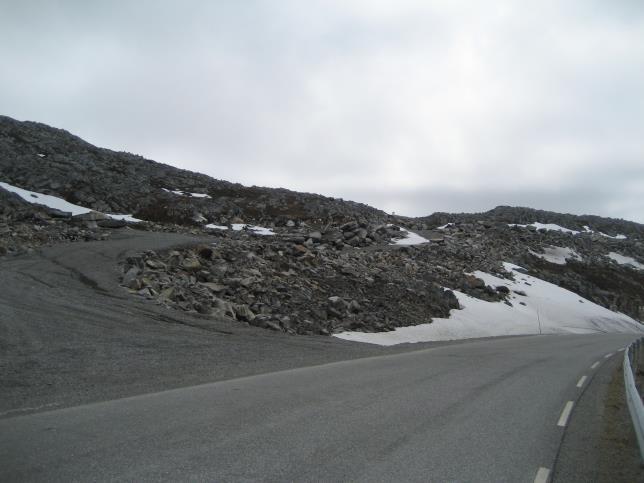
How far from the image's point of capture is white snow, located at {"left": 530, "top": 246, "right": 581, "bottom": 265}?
69250mm

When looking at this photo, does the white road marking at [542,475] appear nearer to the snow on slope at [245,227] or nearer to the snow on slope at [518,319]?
the snow on slope at [518,319]

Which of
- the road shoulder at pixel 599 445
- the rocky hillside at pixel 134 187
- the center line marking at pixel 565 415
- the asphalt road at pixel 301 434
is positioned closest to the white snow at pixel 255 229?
the rocky hillside at pixel 134 187

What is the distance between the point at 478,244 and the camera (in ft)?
210

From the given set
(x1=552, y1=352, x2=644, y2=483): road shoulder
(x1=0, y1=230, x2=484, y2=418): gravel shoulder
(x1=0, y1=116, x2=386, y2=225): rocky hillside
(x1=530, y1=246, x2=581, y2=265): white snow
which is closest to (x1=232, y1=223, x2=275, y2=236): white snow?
(x1=0, y1=116, x2=386, y2=225): rocky hillside

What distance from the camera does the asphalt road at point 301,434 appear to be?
493 cm

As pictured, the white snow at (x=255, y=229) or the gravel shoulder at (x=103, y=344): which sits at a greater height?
the white snow at (x=255, y=229)

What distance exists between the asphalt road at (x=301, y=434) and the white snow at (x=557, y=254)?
66548mm

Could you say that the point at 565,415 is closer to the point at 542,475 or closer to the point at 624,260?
the point at 542,475

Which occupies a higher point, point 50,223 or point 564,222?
point 564,222

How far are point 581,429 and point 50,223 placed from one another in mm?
37567

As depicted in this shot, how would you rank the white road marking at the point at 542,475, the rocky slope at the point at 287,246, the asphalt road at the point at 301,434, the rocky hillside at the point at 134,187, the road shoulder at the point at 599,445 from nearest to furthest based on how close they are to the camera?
1. the asphalt road at the point at 301,434
2. the white road marking at the point at 542,475
3. the road shoulder at the point at 599,445
4. the rocky slope at the point at 287,246
5. the rocky hillside at the point at 134,187

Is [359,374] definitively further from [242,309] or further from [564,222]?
[564,222]

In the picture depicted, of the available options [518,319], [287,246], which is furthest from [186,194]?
[518,319]

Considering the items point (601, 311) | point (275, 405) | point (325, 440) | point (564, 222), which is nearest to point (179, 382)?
point (275, 405)
